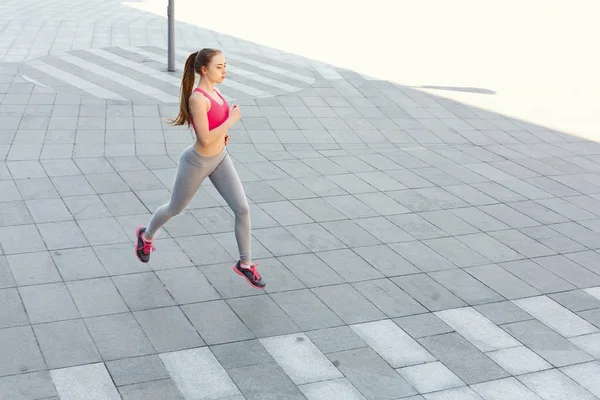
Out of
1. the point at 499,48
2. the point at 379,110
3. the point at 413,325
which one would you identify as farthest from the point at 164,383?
the point at 499,48

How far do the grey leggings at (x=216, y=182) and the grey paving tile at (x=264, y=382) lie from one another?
134cm

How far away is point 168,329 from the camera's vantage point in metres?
6.09

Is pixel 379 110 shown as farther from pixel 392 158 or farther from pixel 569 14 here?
pixel 569 14

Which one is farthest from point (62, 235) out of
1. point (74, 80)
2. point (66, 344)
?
point (74, 80)

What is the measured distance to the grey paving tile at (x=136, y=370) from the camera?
17.7 feet

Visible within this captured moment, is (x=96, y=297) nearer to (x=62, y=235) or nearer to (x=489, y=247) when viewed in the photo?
(x=62, y=235)

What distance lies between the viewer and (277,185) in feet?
30.8

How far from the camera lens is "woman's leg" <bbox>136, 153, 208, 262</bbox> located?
647cm

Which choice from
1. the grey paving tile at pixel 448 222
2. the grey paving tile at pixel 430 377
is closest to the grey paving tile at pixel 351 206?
the grey paving tile at pixel 448 222

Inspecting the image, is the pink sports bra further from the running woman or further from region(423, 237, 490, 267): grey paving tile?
region(423, 237, 490, 267): grey paving tile

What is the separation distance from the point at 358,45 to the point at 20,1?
9495mm

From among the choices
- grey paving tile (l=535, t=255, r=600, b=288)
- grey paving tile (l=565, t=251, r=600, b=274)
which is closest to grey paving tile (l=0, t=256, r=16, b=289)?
grey paving tile (l=535, t=255, r=600, b=288)

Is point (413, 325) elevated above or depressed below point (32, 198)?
above

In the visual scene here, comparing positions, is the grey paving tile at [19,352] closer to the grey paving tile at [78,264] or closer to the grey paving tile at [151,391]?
the grey paving tile at [151,391]
